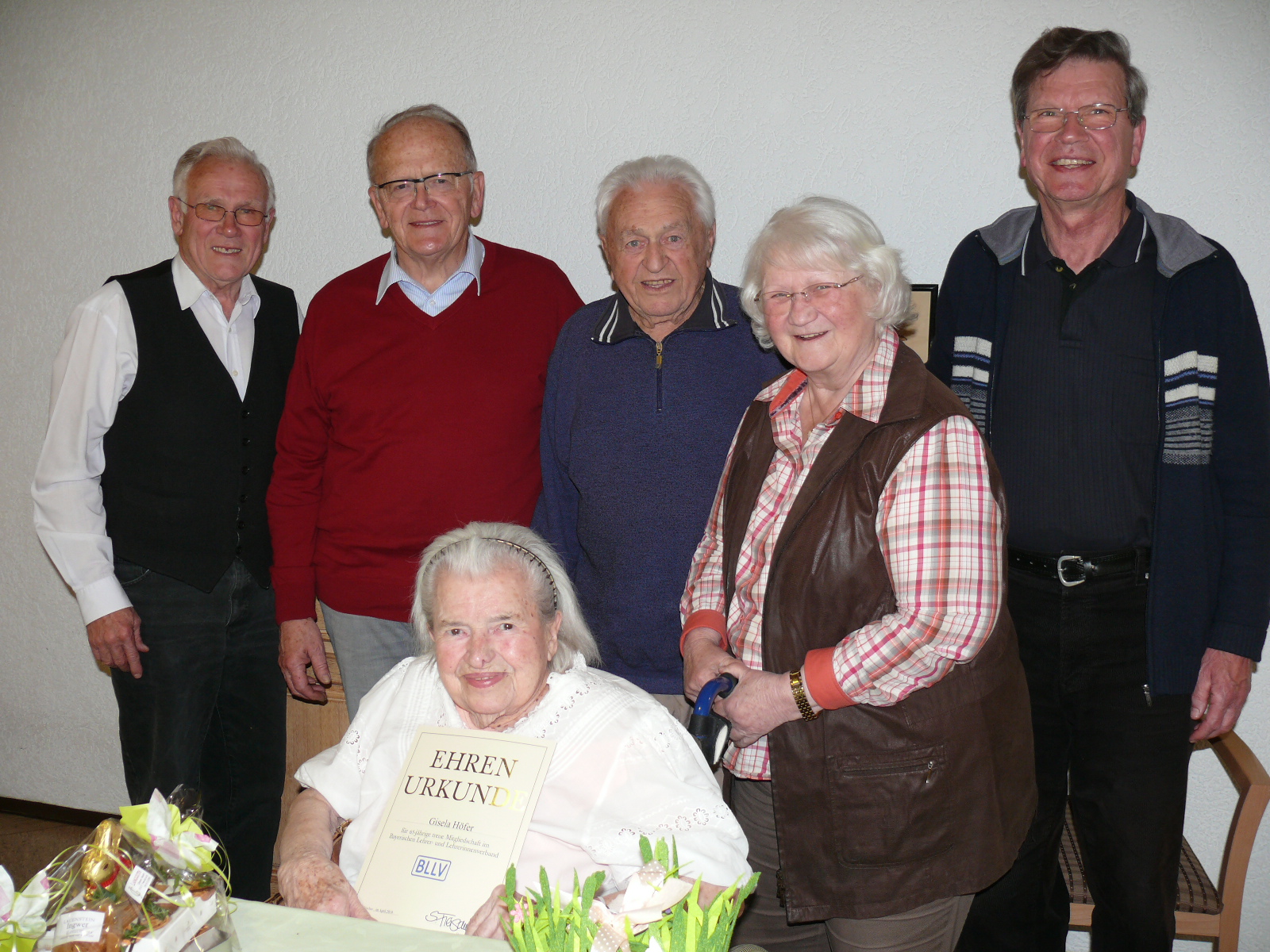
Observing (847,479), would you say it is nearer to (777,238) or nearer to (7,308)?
(777,238)

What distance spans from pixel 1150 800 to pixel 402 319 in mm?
1975

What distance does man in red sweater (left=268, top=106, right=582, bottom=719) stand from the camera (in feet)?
7.81

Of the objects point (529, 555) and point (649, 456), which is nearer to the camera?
point (529, 555)

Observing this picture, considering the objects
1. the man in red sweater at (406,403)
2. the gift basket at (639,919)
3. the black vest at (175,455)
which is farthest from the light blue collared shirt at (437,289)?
the gift basket at (639,919)

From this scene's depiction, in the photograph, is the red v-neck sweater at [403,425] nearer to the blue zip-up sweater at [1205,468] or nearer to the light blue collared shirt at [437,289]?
the light blue collared shirt at [437,289]

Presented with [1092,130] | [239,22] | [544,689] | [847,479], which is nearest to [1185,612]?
[847,479]

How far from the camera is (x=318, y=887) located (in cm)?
155

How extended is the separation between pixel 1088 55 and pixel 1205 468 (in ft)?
2.84

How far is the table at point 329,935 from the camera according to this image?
1273mm

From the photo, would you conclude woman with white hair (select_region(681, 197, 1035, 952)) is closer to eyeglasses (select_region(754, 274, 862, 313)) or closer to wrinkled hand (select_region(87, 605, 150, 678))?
eyeglasses (select_region(754, 274, 862, 313))

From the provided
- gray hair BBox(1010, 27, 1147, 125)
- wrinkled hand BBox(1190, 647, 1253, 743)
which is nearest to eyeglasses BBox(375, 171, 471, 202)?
gray hair BBox(1010, 27, 1147, 125)

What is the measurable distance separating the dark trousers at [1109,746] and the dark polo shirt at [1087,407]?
118 millimetres

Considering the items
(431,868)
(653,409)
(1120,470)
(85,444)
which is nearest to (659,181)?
(653,409)

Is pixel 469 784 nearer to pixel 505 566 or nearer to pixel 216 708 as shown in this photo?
pixel 505 566
